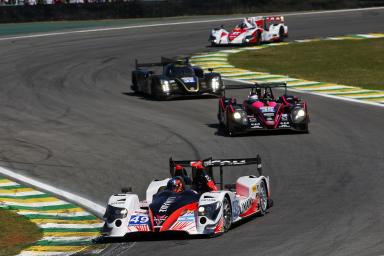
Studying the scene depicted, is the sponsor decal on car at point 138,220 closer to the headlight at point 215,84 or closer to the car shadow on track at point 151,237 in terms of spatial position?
the car shadow on track at point 151,237

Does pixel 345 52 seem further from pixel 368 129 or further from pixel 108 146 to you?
pixel 108 146

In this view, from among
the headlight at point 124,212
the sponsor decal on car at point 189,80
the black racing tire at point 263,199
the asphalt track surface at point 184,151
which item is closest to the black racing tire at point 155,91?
the asphalt track surface at point 184,151

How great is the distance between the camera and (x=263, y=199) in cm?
1772

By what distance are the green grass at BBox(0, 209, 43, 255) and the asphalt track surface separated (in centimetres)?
175

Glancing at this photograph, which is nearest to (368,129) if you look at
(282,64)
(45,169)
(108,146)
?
(108,146)

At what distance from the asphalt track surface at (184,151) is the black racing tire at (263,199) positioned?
0.80 ft

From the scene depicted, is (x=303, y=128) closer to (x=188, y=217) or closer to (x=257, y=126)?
(x=257, y=126)

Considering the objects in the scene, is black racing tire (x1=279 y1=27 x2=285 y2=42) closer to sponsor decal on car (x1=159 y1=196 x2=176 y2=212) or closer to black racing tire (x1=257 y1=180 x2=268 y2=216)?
black racing tire (x1=257 y1=180 x2=268 y2=216)

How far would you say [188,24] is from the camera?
61031 millimetres

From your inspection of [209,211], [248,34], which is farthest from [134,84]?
[209,211]

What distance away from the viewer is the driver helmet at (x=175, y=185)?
1655 cm

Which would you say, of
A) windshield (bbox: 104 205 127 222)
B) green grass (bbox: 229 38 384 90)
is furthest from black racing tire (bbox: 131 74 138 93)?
windshield (bbox: 104 205 127 222)

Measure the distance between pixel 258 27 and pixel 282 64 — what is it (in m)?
7.46

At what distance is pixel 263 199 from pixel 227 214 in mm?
1753
